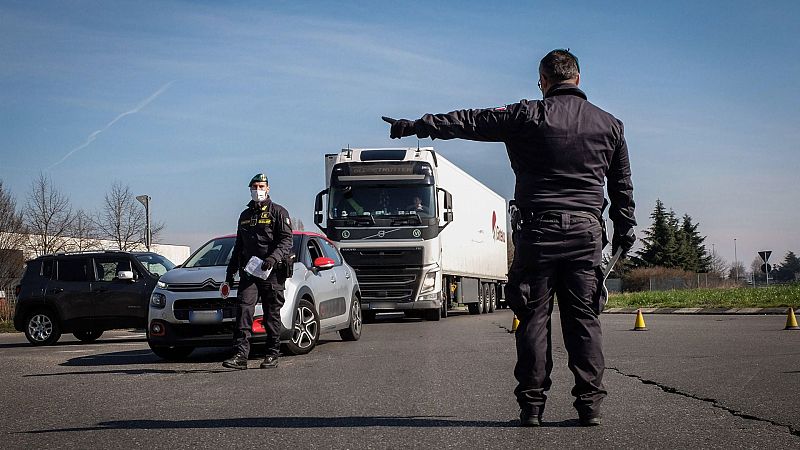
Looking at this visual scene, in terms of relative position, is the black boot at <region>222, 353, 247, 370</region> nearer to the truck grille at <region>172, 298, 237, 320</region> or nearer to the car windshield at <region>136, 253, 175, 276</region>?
the truck grille at <region>172, 298, 237, 320</region>

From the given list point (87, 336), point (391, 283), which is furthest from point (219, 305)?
point (391, 283)

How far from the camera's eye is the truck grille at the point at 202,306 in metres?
10.9

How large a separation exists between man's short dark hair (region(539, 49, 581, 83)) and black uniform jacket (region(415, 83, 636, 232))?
0.07m

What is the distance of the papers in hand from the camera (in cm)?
973

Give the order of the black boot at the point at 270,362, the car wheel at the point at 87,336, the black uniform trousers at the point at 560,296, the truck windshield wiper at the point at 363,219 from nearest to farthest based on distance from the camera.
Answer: the black uniform trousers at the point at 560,296 < the black boot at the point at 270,362 < the car wheel at the point at 87,336 < the truck windshield wiper at the point at 363,219

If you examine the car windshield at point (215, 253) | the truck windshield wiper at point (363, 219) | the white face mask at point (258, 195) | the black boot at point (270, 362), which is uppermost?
the truck windshield wiper at point (363, 219)

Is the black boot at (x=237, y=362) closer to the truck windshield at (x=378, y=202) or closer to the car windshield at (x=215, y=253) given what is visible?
the car windshield at (x=215, y=253)

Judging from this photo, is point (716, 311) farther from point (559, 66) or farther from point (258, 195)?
point (559, 66)

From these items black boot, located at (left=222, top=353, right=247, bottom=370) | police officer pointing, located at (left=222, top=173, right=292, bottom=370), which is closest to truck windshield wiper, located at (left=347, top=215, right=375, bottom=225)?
police officer pointing, located at (left=222, top=173, right=292, bottom=370)

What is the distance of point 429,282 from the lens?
21141 millimetres

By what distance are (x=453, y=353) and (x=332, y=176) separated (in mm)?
10043

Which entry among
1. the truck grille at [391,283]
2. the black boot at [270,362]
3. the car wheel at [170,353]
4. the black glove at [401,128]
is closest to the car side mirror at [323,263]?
the car wheel at [170,353]

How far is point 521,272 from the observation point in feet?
18.2

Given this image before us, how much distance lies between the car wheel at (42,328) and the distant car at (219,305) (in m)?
5.76
